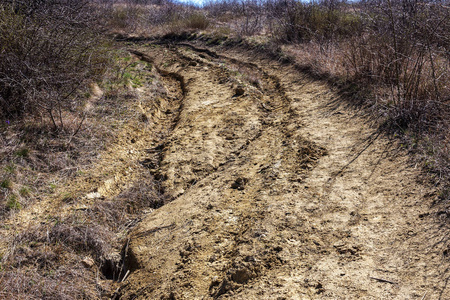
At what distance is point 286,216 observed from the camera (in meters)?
3.14

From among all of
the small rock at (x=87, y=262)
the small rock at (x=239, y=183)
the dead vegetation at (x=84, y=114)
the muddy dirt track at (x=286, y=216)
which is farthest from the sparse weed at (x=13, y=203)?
the small rock at (x=239, y=183)

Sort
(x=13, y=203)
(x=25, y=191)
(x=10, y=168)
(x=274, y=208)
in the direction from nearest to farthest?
(x=274, y=208), (x=13, y=203), (x=25, y=191), (x=10, y=168)

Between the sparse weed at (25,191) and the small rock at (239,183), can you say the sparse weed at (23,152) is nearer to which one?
the sparse weed at (25,191)

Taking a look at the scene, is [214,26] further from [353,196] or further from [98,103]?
[353,196]

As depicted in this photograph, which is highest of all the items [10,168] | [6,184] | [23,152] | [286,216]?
[23,152]

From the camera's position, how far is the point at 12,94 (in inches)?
179

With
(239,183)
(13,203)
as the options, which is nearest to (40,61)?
(13,203)

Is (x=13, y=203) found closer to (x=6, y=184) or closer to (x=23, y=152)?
(x=6, y=184)

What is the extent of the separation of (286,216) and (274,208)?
0.56 feet

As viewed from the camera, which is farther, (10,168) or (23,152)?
(23,152)

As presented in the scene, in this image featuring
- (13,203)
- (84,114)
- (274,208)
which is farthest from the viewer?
(84,114)

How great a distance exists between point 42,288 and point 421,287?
9.30ft

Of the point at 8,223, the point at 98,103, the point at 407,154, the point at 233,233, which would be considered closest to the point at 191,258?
the point at 233,233

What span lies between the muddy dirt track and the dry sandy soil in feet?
0.04
